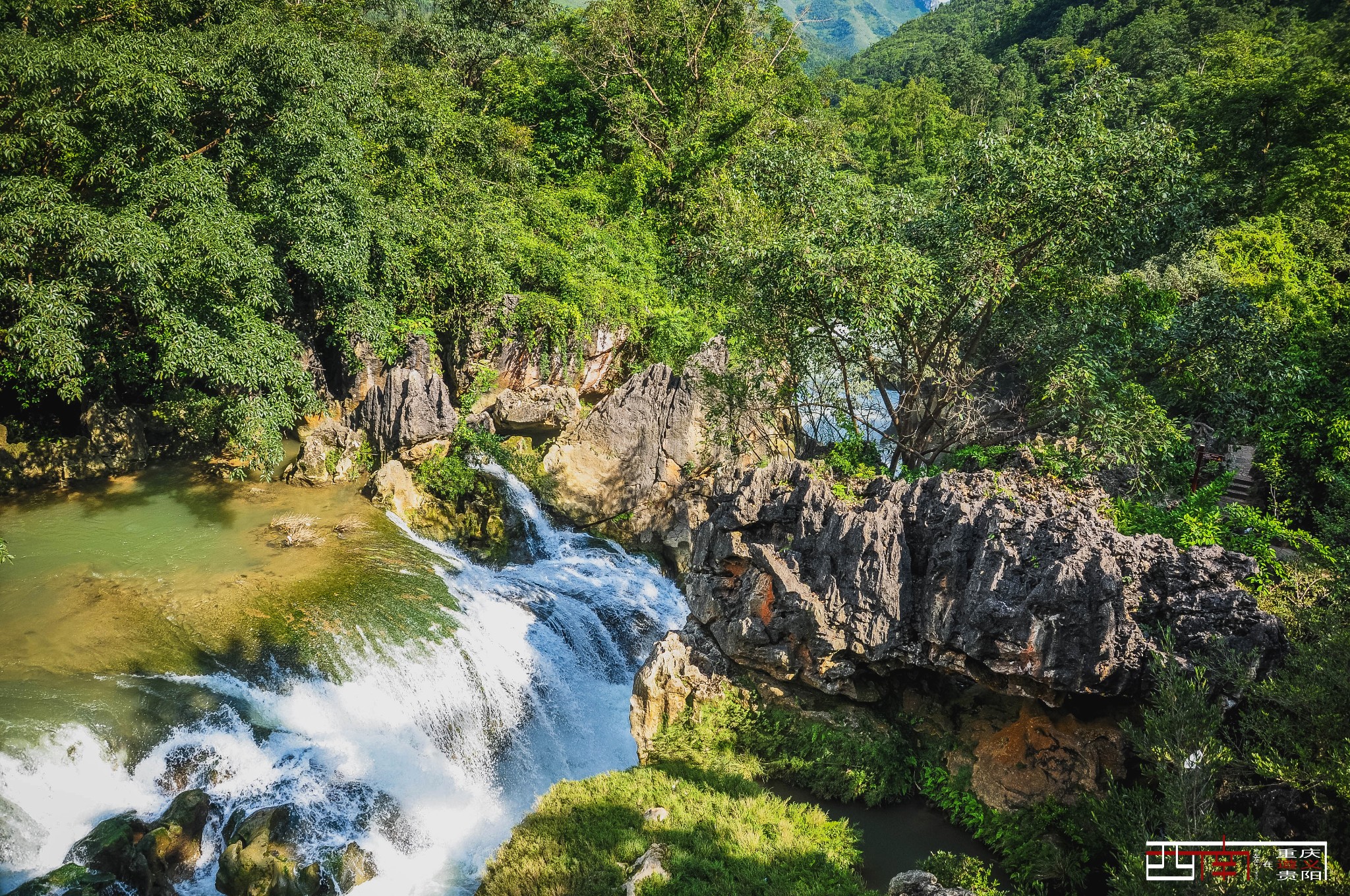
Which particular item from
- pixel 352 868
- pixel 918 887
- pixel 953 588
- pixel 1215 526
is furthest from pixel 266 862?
pixel 1215 526

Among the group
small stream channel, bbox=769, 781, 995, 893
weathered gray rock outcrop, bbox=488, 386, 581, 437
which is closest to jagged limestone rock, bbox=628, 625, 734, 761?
small stream channel, bbox=769, 781, 995, 893

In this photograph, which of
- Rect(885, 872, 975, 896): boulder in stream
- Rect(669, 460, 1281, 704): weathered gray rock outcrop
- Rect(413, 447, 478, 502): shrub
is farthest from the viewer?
Rect(413, 447, 478, 502): shrub

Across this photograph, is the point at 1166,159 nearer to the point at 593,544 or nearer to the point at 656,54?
the point at 593,544

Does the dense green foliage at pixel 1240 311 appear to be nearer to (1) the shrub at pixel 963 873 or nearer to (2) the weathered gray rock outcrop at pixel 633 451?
(1) the shrub at pixel 963 873

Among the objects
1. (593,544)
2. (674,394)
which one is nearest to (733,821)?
(593,544)

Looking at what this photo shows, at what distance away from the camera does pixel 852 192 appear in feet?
48.5

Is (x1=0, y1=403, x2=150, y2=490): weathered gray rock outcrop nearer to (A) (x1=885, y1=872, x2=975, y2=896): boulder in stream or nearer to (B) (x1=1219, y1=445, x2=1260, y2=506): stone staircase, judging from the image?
(A) (x1=885, y1=872, x2=975, y2=896): boulder in stream

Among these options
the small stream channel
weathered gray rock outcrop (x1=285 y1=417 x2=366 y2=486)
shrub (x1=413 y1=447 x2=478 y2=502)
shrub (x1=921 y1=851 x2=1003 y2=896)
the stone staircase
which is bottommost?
the small stream channel

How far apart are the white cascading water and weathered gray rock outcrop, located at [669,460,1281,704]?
124 inches

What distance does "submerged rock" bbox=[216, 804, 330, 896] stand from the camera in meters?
9.63

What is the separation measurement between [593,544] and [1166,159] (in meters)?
13.4

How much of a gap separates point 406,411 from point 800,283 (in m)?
10.7

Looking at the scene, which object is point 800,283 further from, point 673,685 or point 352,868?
point 352,868

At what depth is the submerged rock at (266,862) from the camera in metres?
9.63
